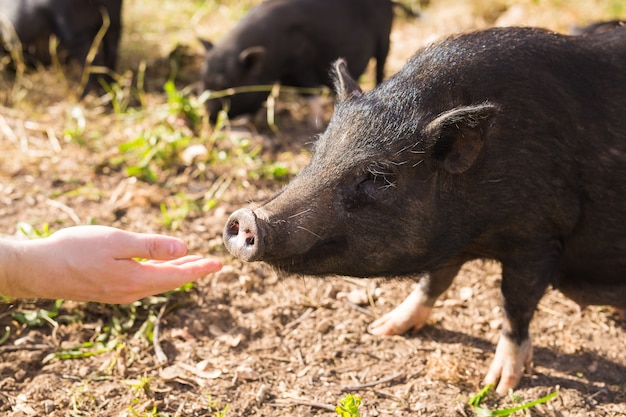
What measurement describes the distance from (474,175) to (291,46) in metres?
3.89

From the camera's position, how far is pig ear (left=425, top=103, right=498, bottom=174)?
2738 millimetres

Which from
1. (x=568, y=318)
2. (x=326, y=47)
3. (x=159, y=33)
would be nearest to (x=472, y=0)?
(x=326, y=47)

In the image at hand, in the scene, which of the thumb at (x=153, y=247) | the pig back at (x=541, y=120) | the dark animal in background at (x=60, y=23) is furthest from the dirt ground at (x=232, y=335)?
the dark animal in background at (x=60, y=23)

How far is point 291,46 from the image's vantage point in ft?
21.6

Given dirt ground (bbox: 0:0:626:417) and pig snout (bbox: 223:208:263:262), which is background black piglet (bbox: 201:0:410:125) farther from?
pig snout (bbox: 223:208:263:262)

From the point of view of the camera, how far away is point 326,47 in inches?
261

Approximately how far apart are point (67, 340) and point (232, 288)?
33.1 inches

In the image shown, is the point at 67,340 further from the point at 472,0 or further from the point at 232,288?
the point at 472,0

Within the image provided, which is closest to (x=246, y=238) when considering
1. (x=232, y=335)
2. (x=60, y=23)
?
(x=232, y=335)

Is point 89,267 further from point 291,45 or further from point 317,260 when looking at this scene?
point 291,45

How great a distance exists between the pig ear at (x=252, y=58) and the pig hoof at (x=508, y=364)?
3.55 metres

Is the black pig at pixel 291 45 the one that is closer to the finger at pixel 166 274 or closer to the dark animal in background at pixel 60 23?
the dark animal in background at pixel 60 23

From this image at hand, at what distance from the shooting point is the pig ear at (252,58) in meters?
6.23

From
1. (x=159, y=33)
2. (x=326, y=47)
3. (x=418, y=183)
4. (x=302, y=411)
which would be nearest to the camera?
(x=418, y=183)
